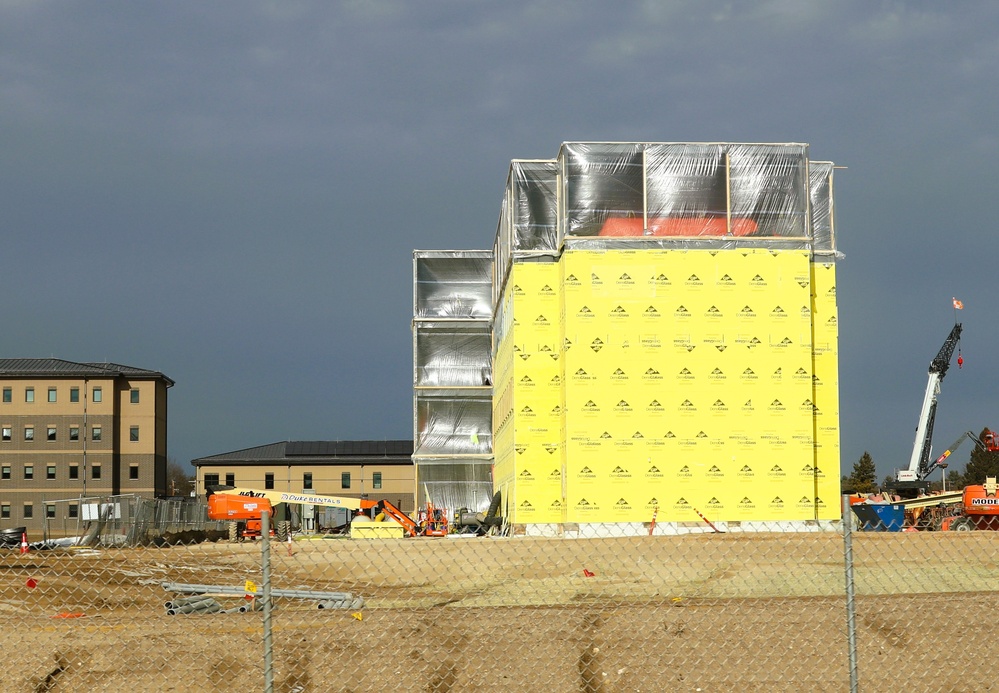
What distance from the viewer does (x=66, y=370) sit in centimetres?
8888

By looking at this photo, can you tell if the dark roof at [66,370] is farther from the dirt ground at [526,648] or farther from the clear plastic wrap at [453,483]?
the dirt ground at [526,648]

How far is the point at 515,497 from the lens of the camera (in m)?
41.1

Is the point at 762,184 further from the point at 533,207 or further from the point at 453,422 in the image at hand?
the point at 453,422

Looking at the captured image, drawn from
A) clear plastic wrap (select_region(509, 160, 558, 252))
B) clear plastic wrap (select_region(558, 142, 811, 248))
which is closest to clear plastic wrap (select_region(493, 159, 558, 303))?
clear plastic wrap (select_region(509, 160, 558, 252))

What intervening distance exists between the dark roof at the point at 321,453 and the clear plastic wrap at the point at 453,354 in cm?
4568

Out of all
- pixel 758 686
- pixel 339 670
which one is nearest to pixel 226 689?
pixel 339 670

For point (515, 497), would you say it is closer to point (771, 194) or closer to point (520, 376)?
point (520, 376)

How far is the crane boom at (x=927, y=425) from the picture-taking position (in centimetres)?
6206

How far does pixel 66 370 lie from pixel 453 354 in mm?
43459

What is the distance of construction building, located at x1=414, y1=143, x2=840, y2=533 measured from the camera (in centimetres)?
3775

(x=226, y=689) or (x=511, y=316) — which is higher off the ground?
(x=511, y=316)

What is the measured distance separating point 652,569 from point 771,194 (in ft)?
67.1

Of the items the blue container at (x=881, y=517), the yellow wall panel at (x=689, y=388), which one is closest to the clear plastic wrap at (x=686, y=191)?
the yellow wall panel at (x=689, y=388)

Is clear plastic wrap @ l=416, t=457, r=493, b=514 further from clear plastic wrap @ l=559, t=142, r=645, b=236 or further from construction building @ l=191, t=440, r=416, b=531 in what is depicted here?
construction building @ l=191, t=440, r=416, b=531
